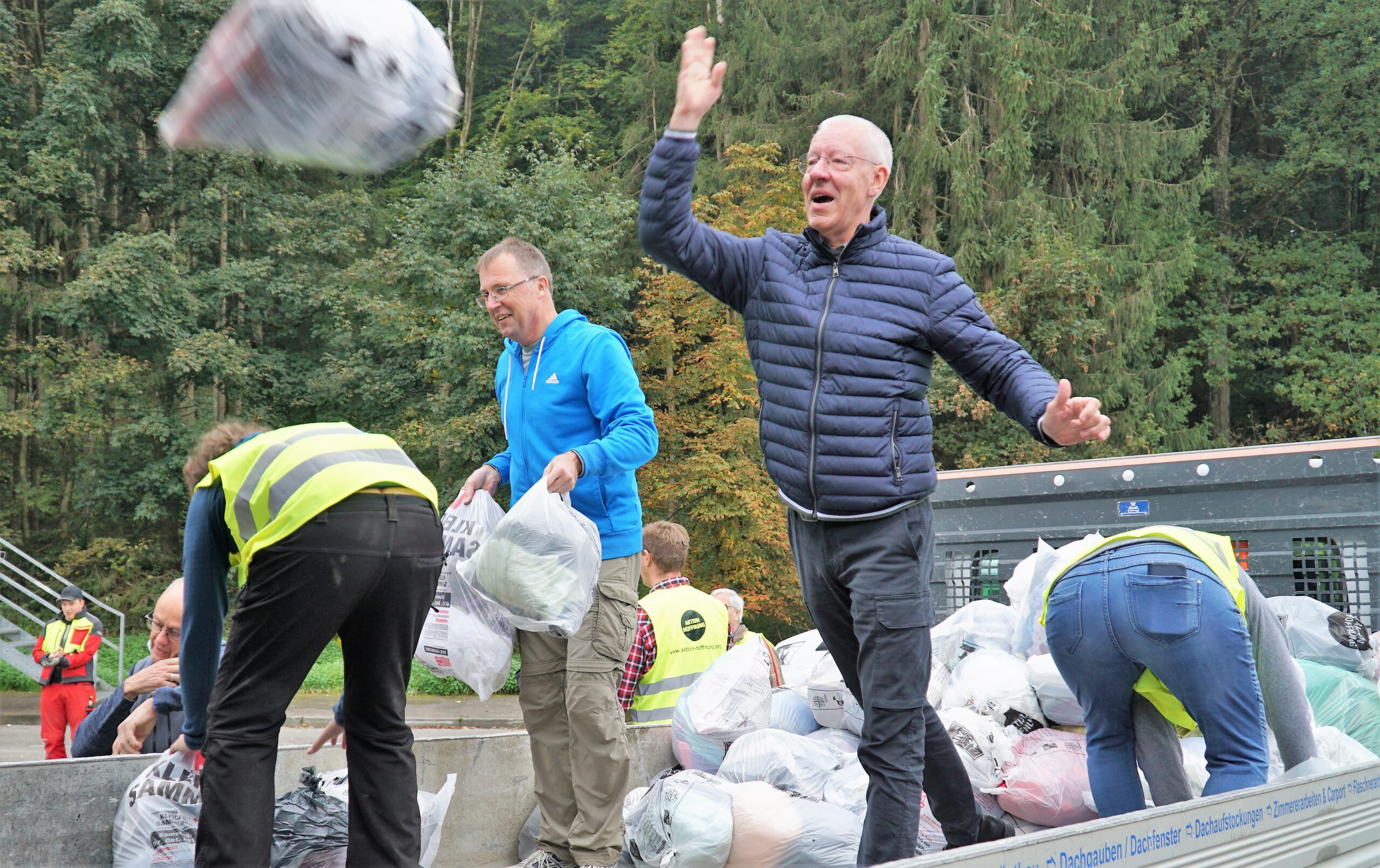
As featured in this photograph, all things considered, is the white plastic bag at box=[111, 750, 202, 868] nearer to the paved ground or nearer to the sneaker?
the sneaker

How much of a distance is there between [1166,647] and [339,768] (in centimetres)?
248

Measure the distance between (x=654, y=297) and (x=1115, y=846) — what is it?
1974cm

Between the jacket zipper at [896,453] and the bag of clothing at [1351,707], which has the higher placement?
the jacket zipper at [896,453]

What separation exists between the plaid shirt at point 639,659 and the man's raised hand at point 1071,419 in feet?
7.82

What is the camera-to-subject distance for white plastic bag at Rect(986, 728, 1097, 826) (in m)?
3.65

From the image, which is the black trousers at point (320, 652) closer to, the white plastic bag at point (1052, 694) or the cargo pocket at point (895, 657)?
the cargo pocket at point (895, 657)

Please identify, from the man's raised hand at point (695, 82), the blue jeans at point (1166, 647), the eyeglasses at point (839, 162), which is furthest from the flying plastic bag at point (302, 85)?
the blue jeans at point (1166, 647)

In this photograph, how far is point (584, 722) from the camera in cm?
363

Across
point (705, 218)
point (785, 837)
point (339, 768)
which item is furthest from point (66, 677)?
point (705, 218)

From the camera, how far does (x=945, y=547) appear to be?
18.7 ft

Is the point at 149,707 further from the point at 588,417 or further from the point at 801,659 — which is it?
the point at 801,659

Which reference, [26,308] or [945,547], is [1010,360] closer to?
[945,547]

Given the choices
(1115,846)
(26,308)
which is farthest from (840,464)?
(26,308)

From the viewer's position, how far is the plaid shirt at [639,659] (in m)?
4.86
